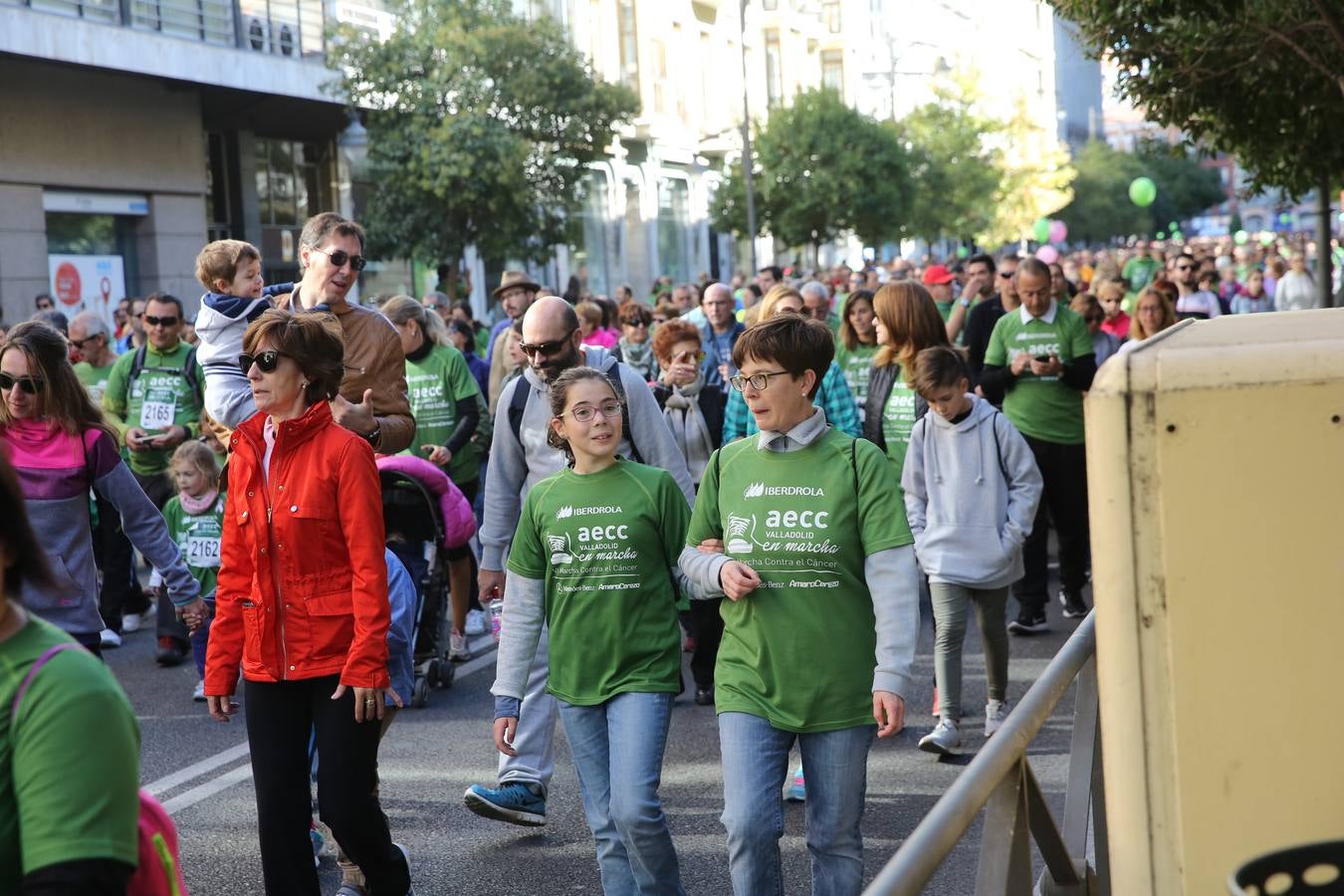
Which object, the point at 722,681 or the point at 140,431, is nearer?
the point at 722,681

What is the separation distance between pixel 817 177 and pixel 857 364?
36.0 metres

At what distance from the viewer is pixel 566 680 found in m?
4.62

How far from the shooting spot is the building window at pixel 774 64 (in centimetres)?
6220

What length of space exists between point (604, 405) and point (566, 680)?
2.48ft

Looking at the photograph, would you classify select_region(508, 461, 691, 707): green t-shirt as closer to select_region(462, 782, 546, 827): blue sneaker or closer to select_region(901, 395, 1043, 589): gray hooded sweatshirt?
select_region(462, 782, 546, 827): blue sneaker

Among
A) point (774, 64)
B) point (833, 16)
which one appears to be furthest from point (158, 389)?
point (833, 16)

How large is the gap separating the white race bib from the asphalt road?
70cm

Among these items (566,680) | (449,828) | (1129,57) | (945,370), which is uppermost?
(1129,57)

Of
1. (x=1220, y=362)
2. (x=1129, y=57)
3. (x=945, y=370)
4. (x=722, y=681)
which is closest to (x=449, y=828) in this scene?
(x=722, y=681)

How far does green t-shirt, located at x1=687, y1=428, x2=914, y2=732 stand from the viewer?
4.20 metres

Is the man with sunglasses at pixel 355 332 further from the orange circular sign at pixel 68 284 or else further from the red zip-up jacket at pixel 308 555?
the orange circular sign at pixel 68 284

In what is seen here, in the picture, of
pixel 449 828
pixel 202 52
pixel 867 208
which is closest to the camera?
pixel 449 828

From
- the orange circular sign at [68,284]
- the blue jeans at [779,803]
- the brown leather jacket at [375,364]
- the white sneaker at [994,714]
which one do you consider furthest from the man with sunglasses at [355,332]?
the orange circular sign at [68,284]

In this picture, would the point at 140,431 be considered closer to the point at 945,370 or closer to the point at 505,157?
the point at 945,370
